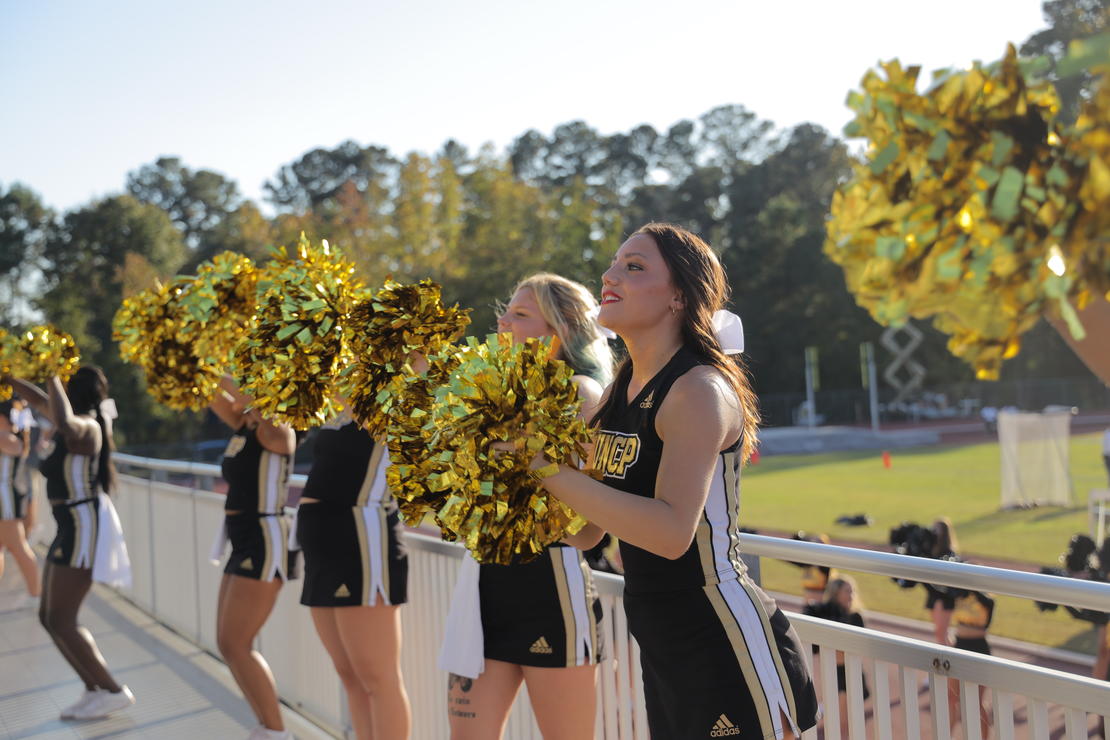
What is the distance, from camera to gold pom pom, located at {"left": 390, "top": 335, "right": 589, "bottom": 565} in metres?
1.60

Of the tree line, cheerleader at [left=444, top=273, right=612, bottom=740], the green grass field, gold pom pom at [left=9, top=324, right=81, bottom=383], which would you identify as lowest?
the green grass field

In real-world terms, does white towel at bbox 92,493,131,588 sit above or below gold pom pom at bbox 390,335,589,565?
below

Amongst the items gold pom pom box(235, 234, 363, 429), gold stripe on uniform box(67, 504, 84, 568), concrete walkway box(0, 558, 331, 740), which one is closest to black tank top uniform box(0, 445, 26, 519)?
concrete walkway box(0, 558, 331, 740)

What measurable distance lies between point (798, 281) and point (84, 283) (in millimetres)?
33215

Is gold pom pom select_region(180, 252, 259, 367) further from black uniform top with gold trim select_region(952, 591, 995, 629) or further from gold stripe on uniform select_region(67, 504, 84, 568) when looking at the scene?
black uniform top with gold trim select_region(952, 591, 995, 629)

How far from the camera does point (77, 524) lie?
5.04 metres

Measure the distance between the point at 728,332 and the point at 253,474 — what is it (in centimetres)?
258

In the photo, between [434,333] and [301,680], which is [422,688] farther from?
[434,333]

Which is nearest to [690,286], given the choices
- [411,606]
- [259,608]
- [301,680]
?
[411,606]

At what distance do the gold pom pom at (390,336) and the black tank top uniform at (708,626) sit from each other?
25.5 inches

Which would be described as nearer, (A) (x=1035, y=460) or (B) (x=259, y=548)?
(B) (x=259, y=548)

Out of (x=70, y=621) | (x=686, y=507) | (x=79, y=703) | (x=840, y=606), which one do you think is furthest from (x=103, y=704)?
(x=686, y=507)

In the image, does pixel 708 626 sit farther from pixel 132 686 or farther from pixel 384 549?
pixel 132 686

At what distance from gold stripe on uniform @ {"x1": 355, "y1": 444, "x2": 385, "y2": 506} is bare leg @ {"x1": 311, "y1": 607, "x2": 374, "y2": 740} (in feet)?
1.32
